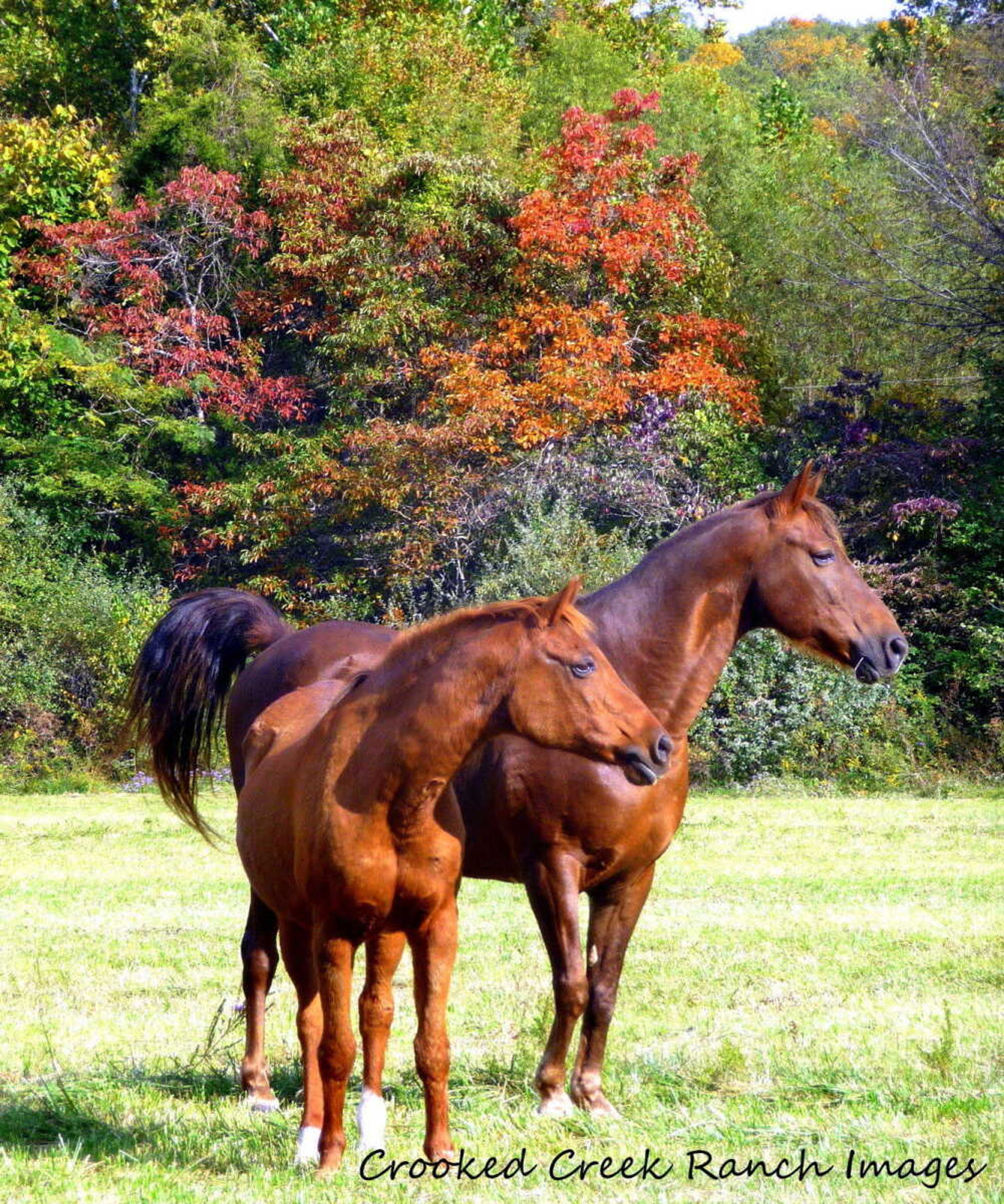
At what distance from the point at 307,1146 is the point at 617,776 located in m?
1.60

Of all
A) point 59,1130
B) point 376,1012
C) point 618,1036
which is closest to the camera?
point 376,1012

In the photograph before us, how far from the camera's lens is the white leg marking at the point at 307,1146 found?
14.7 ft

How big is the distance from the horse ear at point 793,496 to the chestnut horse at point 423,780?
1.33 metres

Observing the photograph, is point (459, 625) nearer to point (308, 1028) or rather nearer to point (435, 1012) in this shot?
point (435, 1012)

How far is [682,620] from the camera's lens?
546 cm

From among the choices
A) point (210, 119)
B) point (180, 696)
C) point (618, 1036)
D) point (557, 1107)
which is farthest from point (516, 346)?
point (557, 1107)

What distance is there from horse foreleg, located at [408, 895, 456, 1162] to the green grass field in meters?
0.16

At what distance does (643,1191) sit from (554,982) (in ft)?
3.61

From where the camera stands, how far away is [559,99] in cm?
2739

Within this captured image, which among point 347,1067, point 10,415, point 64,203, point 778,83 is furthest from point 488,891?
point 778,83

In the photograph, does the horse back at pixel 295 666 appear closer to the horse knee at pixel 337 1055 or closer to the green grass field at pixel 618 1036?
the green grass field at pixel 618 1036

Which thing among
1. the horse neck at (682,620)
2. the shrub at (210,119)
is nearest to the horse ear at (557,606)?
the horse neck at (682,620)

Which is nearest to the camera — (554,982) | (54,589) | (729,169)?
(554,982)

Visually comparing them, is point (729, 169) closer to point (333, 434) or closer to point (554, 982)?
point (333, 434)
